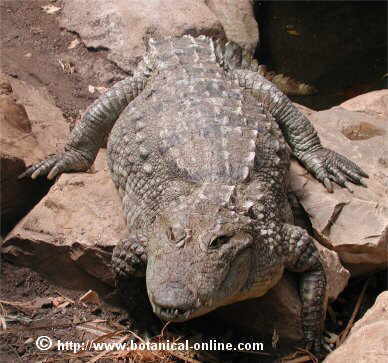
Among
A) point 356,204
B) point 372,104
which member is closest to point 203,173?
point 356,204

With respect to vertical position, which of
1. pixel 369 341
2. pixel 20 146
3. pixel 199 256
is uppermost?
pixel 199 256

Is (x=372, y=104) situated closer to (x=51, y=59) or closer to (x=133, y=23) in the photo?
(x=133, y=23)

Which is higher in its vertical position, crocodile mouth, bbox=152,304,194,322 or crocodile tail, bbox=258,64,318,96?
crocodile mouth, bbox=152,304,194,322

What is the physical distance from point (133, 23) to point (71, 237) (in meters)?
2.97

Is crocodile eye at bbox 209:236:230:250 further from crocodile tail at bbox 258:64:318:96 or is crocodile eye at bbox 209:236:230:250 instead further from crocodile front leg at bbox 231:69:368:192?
crocodile tail at bbox 258:64:318:96

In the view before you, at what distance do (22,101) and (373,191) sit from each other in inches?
128

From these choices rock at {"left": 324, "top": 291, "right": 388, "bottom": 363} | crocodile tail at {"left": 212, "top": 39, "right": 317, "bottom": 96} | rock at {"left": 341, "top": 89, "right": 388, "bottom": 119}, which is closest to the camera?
rock at {"left": 324, "top": 291, "right": 388, "bottom": 363}

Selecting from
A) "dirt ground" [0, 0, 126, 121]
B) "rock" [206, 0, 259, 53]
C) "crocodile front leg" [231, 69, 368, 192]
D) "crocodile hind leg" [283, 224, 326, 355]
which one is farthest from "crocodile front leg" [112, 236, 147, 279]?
"rock" [206, 0, 259, 53]

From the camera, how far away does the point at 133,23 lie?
20.7 feet

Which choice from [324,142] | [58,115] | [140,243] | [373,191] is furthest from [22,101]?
[373,191]

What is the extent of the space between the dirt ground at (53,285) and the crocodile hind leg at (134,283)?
5.5 inches

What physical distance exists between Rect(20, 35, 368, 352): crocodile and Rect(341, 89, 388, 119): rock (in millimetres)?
1082

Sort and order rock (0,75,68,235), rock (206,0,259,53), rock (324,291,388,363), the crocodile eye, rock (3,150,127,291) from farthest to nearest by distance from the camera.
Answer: rock (206,0,259,53) → rock (0,75,68,235) → rock (3,150,127,291) → the crocodile eye → rock (324,291,388,363)

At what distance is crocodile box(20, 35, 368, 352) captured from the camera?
3311 millimetres
